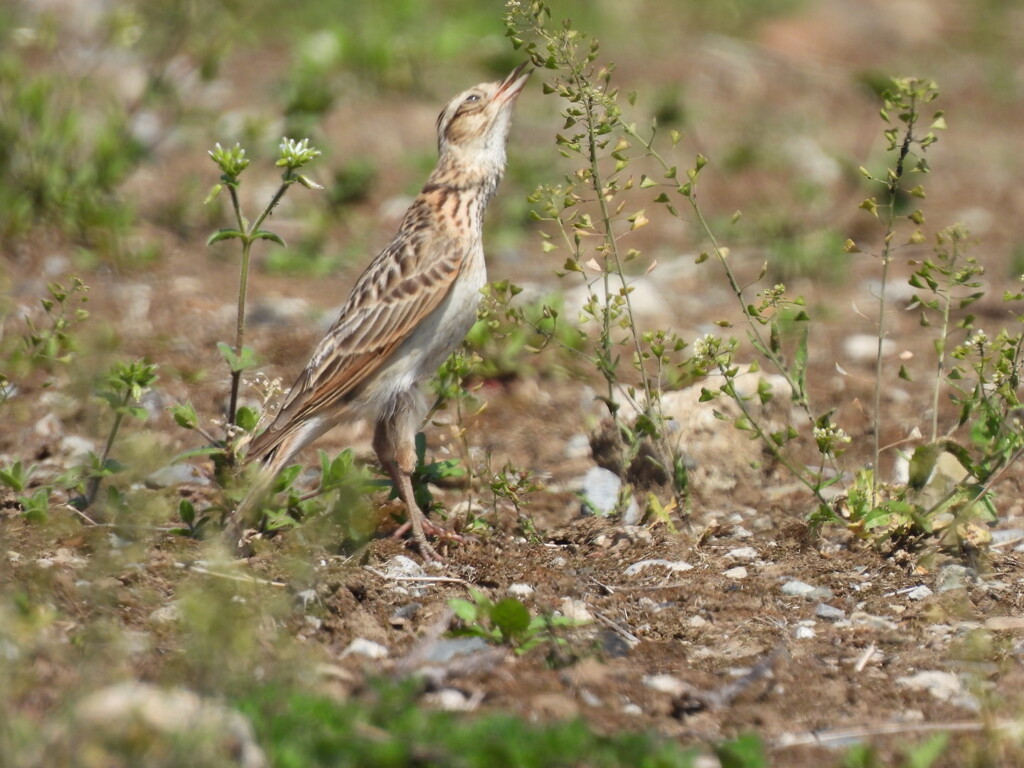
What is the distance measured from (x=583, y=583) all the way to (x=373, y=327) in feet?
4.90

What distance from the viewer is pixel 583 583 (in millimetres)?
5262

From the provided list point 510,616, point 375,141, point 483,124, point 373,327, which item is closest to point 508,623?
point 510,616

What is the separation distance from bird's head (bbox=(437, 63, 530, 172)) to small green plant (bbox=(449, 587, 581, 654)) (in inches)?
99.4

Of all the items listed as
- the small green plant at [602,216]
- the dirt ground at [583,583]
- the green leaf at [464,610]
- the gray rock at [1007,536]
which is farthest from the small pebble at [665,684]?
the gray rock at [1007,536]

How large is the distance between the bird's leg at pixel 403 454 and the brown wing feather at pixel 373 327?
0.71 feet

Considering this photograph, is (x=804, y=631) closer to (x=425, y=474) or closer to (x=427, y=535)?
(x=427, y=535)

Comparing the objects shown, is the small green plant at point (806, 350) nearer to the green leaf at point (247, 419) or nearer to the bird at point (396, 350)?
the bird at point (396, 350)

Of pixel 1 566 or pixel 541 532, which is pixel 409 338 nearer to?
pixel 541 532

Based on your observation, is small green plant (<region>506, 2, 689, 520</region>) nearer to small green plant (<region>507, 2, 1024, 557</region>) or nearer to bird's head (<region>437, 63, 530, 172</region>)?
small green plant (<region>507, 2, 1024, 557</region>)

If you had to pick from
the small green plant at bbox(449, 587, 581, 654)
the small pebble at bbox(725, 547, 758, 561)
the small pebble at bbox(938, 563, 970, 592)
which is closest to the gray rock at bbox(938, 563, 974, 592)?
the small pebble at bbox(938, 563, 970, 592)

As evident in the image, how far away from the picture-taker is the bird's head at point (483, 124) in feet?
21.5

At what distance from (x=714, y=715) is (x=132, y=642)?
70.3 inches

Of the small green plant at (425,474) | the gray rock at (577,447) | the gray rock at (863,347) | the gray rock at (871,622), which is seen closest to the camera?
the gray rock at (871,622)

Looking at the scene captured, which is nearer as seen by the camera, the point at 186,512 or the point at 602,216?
the point at 186,512
